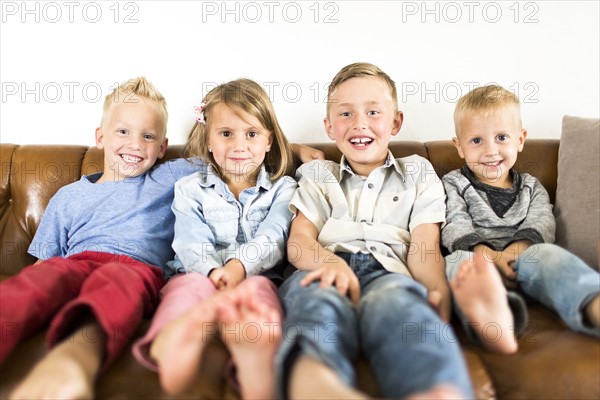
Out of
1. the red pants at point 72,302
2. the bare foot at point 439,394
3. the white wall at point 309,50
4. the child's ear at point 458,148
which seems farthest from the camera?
the white wall at point 309,50

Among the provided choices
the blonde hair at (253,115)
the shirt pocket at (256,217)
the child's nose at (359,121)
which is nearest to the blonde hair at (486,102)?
the child's nose at (359,121)

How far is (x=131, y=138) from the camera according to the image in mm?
1579

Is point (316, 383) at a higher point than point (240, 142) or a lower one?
lower

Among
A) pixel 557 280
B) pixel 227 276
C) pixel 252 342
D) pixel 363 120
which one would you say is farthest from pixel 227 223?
pixel 557 280

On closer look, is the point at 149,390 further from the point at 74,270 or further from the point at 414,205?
the point at 414,205

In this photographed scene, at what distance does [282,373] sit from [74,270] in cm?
61

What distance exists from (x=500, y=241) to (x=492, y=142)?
288 millimetres

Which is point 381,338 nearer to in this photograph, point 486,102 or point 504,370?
point 504,370

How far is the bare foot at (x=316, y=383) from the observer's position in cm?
79

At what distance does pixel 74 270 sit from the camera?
4.08 feet

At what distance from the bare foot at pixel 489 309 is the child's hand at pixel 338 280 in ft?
0.72

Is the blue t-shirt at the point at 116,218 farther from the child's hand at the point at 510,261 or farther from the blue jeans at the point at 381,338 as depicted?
the child's hand at the point at 510,261

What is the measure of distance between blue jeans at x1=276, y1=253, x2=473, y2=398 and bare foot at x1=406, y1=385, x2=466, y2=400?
1 centimetres

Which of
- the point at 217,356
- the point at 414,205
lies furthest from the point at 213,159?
the point at 217,356
